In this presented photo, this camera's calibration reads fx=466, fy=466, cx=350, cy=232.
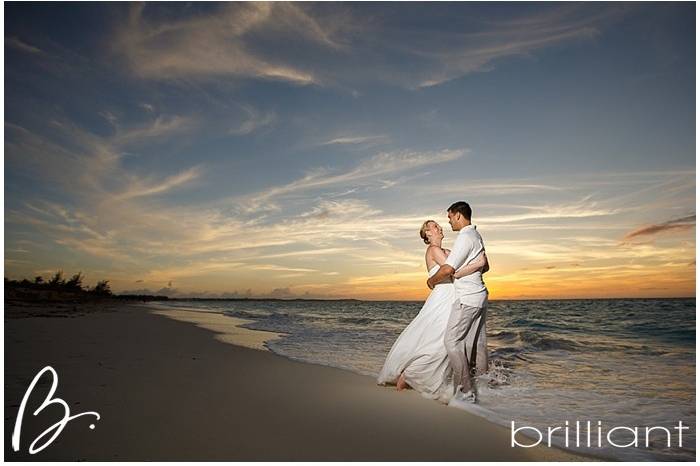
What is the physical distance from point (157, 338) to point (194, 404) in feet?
22.4

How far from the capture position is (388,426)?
4.10 meters

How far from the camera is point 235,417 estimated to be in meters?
4.18

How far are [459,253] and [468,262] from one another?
0.58 ft

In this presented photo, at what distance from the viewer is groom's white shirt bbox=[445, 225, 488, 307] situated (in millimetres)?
5379

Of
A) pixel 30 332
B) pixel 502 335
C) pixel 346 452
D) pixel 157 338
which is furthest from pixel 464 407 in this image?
pixel 502 335

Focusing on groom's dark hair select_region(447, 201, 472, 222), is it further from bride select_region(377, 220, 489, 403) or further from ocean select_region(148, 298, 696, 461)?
ocean select_region(148, 298, 696, 461)

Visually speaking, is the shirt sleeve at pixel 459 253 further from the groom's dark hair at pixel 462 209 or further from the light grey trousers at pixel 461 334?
the light grey trousers at pixel 461 334

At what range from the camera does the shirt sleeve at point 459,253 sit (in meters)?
5.36

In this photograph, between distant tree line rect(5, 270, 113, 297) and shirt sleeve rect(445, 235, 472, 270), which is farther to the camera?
distant tree line rect(5, 270, 113, 297)

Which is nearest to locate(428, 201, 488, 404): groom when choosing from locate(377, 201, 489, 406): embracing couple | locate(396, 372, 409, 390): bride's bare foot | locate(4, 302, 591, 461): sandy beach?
locate(377, 201, 489, 406): embracing couple

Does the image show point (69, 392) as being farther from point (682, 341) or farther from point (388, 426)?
point (682, 341)

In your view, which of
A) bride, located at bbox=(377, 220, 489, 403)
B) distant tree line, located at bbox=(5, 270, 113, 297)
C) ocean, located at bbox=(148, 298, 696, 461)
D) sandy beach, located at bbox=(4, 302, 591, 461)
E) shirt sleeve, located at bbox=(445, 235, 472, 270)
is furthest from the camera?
distant tree line, located at bbox=(5, 270, 113, 297)

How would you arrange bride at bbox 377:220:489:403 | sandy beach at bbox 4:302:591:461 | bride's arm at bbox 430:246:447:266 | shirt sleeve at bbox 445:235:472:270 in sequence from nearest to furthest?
1. sandy beach at bbox 4:302:591:461
2. shirt sleeve at bbox 445:235:472:270
3. bride at bbox 377:220:489:403
4. bride's arm at bbox 430:246:447:266

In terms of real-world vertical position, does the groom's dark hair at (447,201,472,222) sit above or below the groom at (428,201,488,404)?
above
